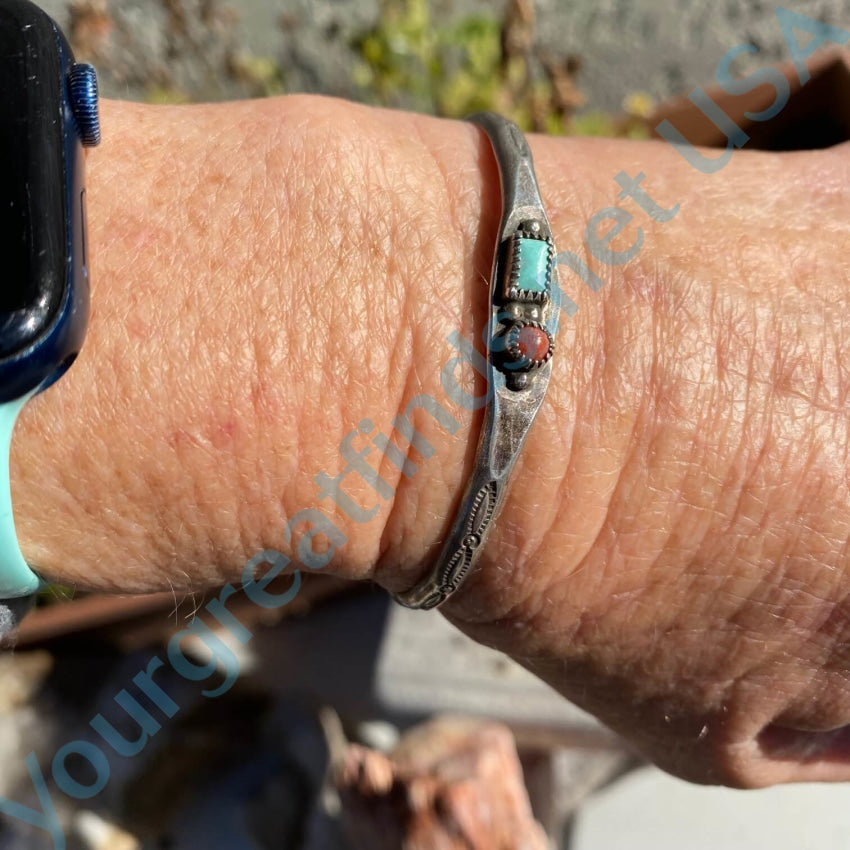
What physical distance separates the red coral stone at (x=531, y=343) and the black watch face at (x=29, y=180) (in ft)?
1.67

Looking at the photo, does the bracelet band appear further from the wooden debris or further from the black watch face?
the wooden debris

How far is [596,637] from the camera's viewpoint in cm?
119

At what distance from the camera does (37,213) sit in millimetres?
881

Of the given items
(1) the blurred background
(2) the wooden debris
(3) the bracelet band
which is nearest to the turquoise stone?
(3) the bracelet band

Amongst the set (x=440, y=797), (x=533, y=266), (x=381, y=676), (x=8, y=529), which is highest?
(x=533, y=266)

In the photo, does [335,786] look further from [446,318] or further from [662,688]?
[446,318]

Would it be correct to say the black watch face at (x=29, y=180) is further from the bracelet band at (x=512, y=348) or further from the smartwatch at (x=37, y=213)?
the bracelet band at (x=512, y=348)

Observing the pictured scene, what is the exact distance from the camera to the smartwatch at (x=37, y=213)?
0.87 metres

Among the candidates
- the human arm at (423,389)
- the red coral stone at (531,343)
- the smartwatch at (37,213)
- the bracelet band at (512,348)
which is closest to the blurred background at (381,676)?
the human arm at (423,389)

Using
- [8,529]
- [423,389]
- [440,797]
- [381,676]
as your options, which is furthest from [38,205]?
[381,676]

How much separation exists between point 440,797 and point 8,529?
3.77ft

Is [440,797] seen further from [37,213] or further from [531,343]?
[37,213]

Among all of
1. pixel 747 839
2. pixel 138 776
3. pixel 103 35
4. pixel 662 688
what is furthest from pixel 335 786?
pixel 103 35

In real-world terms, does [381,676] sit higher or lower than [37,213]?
lower
